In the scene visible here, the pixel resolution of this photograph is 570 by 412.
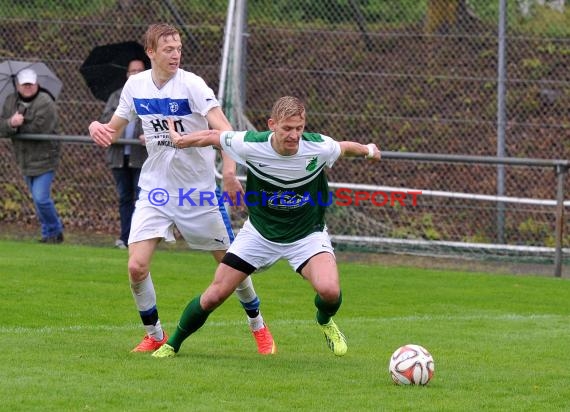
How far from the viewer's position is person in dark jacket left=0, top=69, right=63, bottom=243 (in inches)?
585

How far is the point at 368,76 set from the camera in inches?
736

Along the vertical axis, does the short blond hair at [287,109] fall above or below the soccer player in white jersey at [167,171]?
above

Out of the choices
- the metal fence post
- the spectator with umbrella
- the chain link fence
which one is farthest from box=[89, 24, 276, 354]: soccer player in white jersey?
the chain link fence

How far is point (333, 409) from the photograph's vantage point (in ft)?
20.0

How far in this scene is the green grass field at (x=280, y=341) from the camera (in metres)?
6.36

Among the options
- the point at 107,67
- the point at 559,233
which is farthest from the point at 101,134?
the point at 107,67

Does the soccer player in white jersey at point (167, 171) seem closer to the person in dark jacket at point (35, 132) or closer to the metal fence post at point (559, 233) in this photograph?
the metal fence post at point (559, 233)

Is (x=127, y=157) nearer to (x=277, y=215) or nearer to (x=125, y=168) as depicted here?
(x=125, y=168)

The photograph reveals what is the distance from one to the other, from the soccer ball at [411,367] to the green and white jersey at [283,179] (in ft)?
4.11

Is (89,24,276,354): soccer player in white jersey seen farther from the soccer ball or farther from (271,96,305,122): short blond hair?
the soccer ball

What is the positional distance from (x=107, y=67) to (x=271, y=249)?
874 cm

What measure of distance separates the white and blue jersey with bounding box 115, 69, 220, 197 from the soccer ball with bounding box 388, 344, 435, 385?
206 centimetres

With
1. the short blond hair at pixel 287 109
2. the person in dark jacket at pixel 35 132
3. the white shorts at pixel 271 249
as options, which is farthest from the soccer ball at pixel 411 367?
the person in dark jacket at pixel 35 132

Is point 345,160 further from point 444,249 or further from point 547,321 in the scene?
point 547,321
